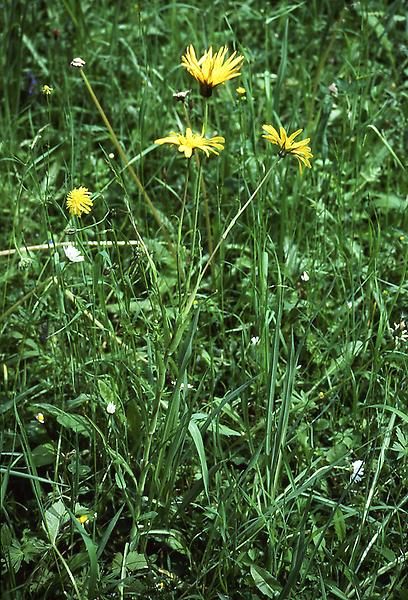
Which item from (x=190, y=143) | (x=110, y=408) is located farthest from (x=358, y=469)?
(x=190, y=143)

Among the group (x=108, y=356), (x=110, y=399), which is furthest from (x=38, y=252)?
(x=110, y=399)

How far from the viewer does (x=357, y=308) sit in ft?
7.96

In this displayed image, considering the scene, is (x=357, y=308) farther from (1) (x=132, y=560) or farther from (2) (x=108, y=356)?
(1) (x=132, y=560)

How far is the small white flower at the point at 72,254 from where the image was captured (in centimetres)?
206

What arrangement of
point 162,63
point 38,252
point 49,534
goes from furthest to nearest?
point 162,63
point 38,252
point 49,534

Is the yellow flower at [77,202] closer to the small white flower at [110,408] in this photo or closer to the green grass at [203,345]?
the green grass at [203,345]

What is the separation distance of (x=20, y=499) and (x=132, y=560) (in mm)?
397

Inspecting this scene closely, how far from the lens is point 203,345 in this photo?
90.0 inches

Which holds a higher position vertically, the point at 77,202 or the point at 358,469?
the point at 77,202

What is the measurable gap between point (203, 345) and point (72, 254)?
1.40 feet

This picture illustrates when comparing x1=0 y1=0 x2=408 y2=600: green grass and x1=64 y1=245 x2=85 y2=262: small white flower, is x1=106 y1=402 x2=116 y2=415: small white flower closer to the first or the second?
x1=0 y1=0 x2=408 y2=600: green grass

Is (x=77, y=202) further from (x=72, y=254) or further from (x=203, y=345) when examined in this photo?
(x=203, y=345)

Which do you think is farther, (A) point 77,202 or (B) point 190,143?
(A) point 77,202

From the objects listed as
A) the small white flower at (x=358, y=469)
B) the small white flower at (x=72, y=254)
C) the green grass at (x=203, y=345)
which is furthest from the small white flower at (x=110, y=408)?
the small white flower at (x=358, y=469)
